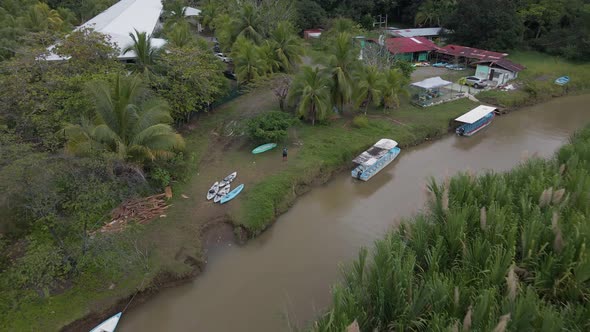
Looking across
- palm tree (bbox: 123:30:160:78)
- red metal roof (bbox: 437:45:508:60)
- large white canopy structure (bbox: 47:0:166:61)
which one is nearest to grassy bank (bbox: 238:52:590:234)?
red metal roof (bbox: 437:45:508:60)

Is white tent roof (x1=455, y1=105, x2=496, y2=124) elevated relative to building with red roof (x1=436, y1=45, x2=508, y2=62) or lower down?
lower down

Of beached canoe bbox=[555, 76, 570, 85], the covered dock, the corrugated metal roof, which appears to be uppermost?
the corrugated metal roof

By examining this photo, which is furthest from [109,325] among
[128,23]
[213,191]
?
[128,23]

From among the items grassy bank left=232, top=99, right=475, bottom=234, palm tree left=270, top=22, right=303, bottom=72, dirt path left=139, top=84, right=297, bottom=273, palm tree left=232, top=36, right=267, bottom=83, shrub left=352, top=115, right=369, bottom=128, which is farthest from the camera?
palm tree left=270, top=22, right=303, bottom=72

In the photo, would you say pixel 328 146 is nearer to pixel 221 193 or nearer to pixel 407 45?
pixel 221 193

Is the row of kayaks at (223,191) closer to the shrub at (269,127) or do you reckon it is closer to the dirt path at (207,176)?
the dirt path at (207,176)

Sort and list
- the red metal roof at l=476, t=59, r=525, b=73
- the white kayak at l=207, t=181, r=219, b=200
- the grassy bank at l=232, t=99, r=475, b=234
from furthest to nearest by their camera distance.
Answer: the red metal roof at l=476, t=59, r=525, b=73
the white kayak at l=207, t=181, r=219, b=200
the grassy bank at l=232, t=99, r=475, b=234

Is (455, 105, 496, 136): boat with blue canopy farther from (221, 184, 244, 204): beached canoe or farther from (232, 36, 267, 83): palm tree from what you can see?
(221, 184, 244, 204): beached canoe
